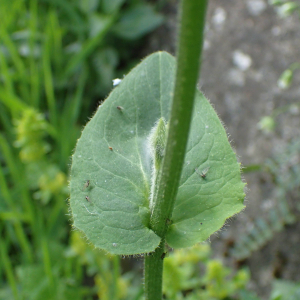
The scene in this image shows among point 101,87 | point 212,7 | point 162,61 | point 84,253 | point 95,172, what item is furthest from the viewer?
point 212,7

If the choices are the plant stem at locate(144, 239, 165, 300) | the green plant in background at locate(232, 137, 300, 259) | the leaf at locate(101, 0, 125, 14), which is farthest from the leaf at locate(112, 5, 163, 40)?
the plant stem at locate(144, 239, 165, 300)

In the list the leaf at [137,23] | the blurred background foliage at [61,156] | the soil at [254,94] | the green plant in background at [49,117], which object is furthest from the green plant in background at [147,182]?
the leaf at [137,23]

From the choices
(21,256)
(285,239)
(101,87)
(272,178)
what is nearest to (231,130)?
(272,178)

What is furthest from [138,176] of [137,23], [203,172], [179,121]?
[137,23]

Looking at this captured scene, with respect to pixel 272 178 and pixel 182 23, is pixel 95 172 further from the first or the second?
pixel 272 178

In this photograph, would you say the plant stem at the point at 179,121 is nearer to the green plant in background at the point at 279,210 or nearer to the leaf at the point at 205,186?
the leaf at the point at 205,186

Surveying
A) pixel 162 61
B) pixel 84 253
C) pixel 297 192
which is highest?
pixel 162 61
